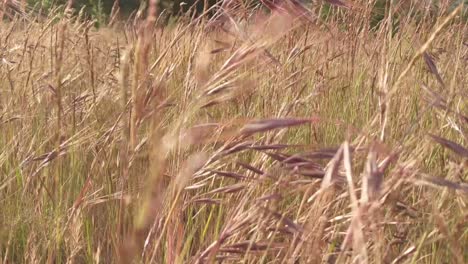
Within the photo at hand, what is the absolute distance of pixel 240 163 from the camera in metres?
0.81

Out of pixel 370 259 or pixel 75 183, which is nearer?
pixel 370 259

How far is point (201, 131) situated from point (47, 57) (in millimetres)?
1772

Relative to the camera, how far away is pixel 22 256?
1305 millimetres

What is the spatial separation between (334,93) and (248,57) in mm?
1156

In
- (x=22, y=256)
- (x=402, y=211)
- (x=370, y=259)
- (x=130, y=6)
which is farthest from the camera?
(x=130, y=6)

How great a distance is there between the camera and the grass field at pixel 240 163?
659 mm

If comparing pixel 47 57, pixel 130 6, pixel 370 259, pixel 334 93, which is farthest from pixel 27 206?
pixel 130 6

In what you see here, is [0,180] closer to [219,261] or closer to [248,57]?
[219,261]

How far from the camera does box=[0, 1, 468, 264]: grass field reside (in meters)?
0.66

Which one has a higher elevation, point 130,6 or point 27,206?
point 130,6

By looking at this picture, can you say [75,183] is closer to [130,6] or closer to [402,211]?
[402,211]

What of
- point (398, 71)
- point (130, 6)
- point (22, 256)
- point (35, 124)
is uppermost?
point (130, 6)

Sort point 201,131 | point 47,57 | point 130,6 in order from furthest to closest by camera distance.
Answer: point 130,6
point 47,57
point 201,131

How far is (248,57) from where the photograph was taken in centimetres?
76
